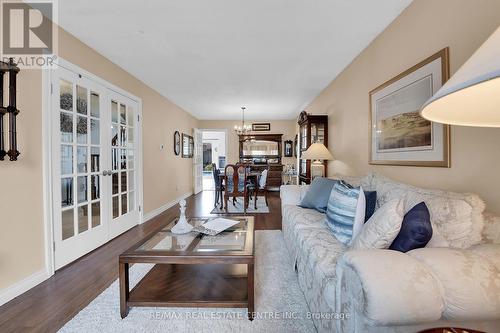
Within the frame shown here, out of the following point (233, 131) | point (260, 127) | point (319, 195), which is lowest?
point (319, 195)

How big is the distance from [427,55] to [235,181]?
12.0ft

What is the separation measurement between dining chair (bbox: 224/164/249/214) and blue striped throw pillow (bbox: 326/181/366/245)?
2.97m

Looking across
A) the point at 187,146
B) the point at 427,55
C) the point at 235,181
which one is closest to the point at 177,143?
the point at 187,146

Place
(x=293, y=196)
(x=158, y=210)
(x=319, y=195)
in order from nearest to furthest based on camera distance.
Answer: (x=319, y=195) < (x=293, y=196) < (x=158, y=210)

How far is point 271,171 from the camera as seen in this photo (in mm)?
7504

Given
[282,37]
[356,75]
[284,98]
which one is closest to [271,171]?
[284,98]

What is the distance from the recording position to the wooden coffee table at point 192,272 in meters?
1.54

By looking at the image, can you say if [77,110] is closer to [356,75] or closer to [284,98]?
[356,75]

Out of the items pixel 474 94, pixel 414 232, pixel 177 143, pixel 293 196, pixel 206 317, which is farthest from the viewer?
pixel 177 143

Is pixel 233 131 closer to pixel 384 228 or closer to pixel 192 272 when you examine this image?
pixel 192 272

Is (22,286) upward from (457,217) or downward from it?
downward

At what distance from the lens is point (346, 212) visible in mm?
1729
